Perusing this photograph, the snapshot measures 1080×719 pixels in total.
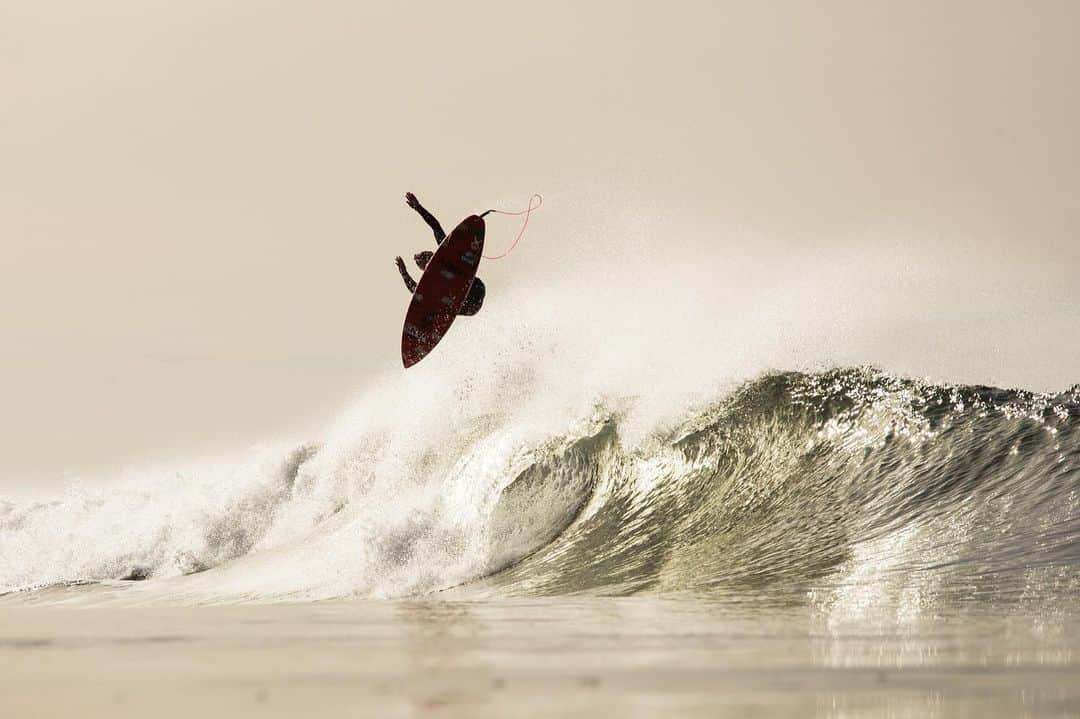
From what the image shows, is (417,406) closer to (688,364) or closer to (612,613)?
(688,364)

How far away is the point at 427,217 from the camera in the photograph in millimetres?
11727

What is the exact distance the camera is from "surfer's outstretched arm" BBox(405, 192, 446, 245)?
11391 mm

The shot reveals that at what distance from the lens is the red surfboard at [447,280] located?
488 inches

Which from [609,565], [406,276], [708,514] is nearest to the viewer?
[609,565]

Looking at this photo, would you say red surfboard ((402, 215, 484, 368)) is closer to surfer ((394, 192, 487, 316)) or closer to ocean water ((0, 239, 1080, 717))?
surfer ((394, 192, 487, 316))

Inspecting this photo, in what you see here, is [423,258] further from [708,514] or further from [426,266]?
[708,514]

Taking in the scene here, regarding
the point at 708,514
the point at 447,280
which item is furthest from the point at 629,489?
the point at 447,280

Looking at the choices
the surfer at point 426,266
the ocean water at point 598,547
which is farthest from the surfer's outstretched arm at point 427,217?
the ocean water at point 598,547

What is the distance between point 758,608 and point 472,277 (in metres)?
6.60

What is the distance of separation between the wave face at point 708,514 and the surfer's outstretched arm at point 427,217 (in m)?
2.75

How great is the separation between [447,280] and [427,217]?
96 centimetres

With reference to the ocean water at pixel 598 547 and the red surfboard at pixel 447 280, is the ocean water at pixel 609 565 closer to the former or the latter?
the ocean water at pixel 598 547

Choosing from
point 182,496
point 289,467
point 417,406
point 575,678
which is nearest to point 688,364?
point 417,406

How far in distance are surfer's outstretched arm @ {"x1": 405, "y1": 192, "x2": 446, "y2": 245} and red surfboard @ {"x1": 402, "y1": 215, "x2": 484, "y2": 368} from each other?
0.49ft
